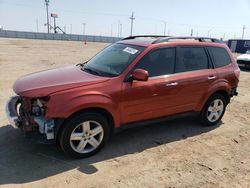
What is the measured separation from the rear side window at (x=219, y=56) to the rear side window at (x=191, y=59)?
0.23 meters

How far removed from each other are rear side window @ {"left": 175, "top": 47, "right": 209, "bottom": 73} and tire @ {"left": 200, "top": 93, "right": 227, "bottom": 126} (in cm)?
75

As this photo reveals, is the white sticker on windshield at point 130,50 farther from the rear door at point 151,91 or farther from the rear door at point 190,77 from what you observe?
the rear door at point 190,77

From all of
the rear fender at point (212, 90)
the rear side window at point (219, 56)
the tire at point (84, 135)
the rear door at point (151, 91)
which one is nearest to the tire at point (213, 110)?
the rear fender at point (212, 90)

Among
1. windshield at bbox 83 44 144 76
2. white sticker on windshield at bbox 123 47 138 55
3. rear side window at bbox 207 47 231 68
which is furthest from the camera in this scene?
rear side window at bbox 207 47 231 68

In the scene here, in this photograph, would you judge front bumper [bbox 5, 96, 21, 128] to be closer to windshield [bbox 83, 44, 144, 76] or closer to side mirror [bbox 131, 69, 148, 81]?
windshield [bbox 83, 44, 144, 76]

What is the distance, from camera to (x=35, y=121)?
3811 millimetres

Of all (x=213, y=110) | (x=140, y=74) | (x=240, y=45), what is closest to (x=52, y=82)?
(x=140, y=74)

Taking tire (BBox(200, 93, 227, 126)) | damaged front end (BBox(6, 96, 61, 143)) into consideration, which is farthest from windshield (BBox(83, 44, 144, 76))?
tire (BBox(200, 93, 227, 126))

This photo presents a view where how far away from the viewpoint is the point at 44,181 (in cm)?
354

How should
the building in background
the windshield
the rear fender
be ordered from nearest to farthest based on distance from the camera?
the windshield, the rear fender, the building in background

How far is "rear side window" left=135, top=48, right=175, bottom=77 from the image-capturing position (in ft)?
15.1

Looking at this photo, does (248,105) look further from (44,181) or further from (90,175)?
(44,181)

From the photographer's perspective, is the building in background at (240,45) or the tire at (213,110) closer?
the tire at (213,110)

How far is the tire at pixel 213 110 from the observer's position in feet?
18.5
